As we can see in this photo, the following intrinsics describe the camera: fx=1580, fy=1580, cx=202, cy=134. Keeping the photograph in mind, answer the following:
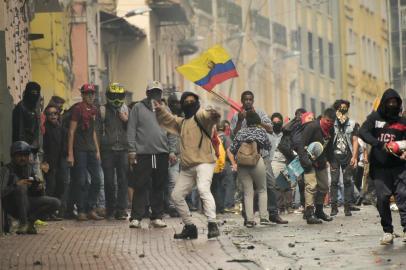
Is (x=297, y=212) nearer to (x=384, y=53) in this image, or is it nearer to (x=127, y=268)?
(x=127, y=268)

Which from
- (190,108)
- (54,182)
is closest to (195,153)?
(190,108)

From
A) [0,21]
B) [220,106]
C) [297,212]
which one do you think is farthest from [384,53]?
[0,21]

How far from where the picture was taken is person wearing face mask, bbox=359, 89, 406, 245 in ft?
52.2

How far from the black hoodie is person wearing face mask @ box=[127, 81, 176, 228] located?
155 inches

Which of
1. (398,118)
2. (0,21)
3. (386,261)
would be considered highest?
(0,21)

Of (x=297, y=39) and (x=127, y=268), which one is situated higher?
(x=297, y=39)

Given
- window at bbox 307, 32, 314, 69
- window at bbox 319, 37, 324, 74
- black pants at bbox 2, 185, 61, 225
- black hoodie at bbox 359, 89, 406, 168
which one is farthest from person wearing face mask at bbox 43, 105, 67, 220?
window at bbox 319, 37, 324, 74

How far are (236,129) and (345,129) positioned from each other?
10.1ft

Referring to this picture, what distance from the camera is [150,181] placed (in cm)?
1966

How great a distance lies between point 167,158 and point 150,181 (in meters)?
0.37

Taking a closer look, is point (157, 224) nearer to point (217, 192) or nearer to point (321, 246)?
point (321, 246)

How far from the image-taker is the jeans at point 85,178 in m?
21.7

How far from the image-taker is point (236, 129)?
20609 millimetres

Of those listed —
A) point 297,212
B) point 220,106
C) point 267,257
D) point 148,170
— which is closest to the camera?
point 267,257
